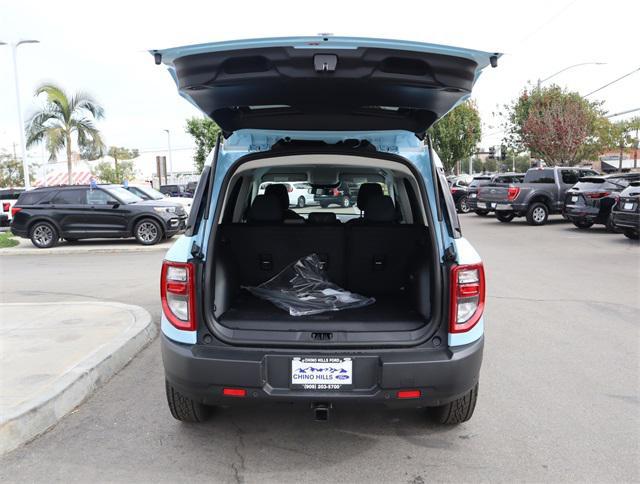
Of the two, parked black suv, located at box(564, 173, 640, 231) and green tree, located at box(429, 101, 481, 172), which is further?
green tree, located at box(429, 101, 481, 172)

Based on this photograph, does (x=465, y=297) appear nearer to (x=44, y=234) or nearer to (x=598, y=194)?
(x=44, y=234)

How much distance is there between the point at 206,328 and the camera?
310 centimetres

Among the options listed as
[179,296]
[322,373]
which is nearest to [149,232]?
[179,296]

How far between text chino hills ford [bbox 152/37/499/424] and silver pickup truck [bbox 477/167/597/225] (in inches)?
576

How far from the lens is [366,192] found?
15.5 ft

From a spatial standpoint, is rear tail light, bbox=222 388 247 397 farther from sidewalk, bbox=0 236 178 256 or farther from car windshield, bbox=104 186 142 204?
car windshield, bbox=104 186 142 204

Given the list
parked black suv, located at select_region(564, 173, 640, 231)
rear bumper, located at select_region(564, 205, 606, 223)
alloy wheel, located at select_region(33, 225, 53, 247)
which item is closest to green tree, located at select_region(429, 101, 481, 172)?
parked black suv, located at select_region(564, 173, 640, 231)

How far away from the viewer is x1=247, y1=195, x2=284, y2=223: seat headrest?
14.2 feet

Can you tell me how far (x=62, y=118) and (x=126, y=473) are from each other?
1005 inches

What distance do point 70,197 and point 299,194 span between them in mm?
10352

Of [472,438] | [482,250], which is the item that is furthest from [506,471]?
[482,250]

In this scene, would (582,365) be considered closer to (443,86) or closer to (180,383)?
(443,86)

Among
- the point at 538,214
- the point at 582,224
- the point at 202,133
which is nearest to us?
the point at 582,224

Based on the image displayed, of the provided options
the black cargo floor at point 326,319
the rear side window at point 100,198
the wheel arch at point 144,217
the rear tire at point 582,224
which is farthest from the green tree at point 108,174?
the black cargo floor at point 326,319
